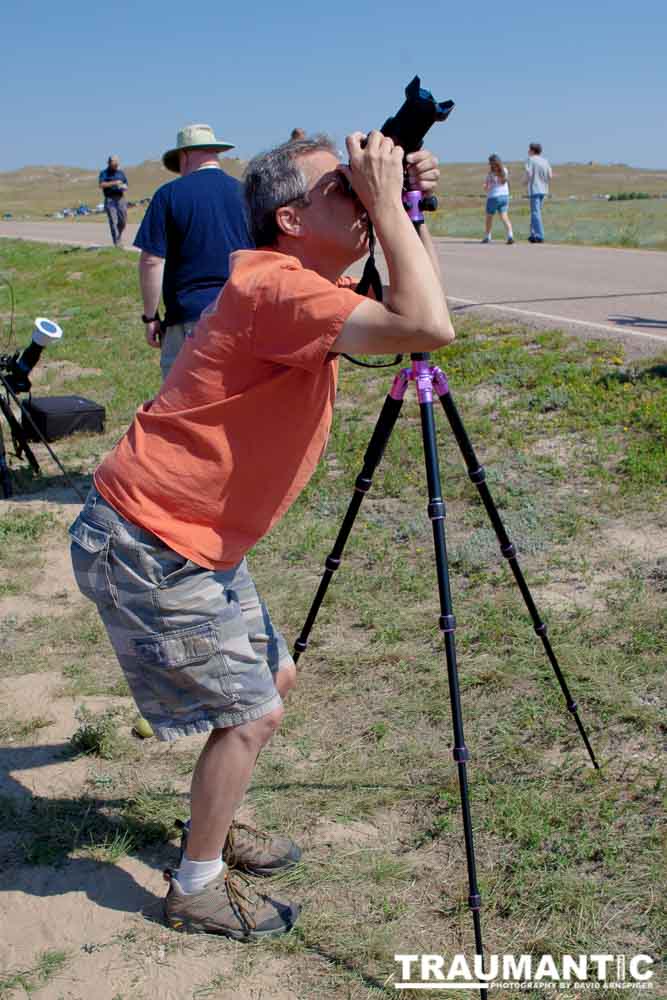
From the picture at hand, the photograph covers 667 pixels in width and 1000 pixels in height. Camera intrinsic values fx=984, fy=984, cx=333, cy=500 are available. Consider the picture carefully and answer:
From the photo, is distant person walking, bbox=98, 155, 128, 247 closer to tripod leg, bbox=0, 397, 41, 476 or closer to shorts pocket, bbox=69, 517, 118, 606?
tripod leg, bbox=0, 397, 41, 476

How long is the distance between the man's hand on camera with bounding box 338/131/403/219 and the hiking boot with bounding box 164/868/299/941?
1.83m

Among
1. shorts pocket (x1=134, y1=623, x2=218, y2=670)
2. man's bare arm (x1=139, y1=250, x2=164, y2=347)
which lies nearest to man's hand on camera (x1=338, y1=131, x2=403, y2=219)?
shorts pocket (x1=134, y1=623, x2=218, y2=670)

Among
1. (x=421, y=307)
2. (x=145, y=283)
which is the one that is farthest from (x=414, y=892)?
(x=145, y=283)

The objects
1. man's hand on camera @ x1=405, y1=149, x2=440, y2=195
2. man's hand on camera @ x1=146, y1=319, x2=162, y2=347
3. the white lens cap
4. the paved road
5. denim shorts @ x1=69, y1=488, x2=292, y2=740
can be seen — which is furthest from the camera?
the paved road

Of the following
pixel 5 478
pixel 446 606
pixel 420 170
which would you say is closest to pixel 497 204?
pixel 5 478

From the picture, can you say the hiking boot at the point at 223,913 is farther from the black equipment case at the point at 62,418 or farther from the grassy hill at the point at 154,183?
the grassy hill at the point at 154,183

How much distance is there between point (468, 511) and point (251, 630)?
→ 3143 mm

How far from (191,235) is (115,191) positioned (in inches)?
668

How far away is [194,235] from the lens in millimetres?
5215

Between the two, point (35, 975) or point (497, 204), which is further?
point (497, 204)

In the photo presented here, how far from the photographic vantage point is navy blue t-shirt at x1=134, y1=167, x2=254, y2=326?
17.1ft

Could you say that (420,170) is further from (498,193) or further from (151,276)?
(498,193)

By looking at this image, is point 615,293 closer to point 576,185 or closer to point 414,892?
point 414,892

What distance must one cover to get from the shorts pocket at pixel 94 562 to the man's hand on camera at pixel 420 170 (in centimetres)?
119
